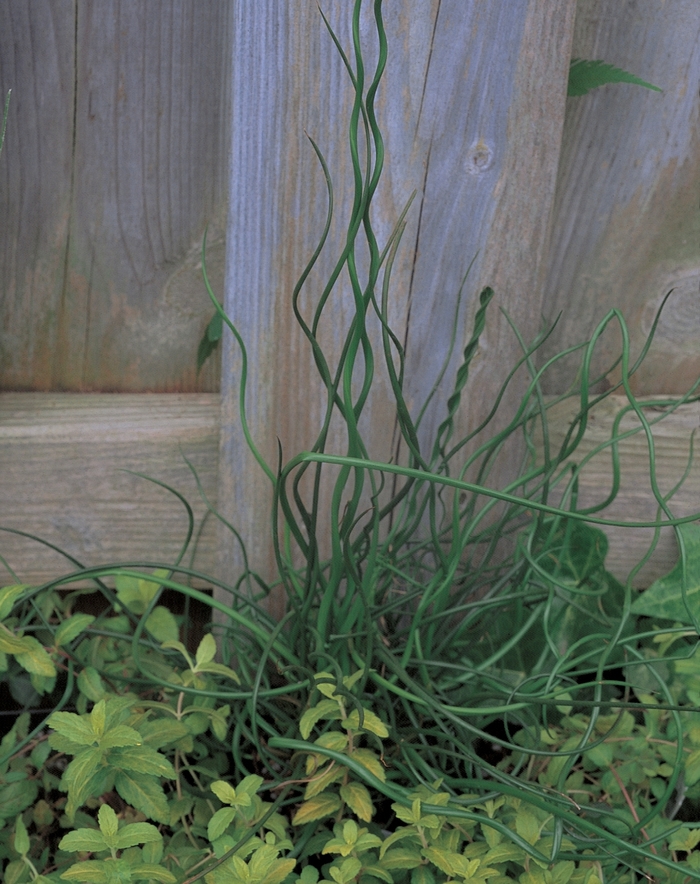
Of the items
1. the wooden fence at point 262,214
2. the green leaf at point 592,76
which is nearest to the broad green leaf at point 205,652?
the wooden fence at point 262,214

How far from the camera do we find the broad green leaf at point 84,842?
1.77 feet

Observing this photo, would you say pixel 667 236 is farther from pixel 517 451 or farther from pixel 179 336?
pixel 179 336

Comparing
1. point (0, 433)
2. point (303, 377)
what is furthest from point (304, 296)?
point (0, 433)

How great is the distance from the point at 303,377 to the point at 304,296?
0.09m

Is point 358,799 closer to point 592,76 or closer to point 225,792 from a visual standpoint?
point 225,792

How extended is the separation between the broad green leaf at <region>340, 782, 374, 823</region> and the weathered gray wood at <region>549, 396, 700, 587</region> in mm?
547

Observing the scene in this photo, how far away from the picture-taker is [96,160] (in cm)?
89

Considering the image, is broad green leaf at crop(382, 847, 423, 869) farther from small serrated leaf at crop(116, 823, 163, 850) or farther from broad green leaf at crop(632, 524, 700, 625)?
broad green leaf at crop(632, 524, 700, 625)

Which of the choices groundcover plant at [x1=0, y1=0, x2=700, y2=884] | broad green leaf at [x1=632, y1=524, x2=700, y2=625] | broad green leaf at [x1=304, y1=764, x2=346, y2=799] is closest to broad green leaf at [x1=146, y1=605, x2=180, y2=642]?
groundcover plant at [x1=0, y1=0, x2=700, y2=884]

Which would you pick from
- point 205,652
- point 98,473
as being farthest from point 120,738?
point 98,473

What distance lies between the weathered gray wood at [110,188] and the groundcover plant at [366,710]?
0.75 feet

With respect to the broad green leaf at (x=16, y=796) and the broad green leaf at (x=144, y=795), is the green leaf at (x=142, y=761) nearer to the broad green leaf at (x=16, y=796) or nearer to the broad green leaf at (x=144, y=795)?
the broad green leaf at (x=144, y=795)

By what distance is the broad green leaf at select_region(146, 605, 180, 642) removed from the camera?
2.54ft

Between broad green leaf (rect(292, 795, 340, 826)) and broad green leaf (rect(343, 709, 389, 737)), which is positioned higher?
broad green leaf (rect(343, 709, 389, 737))
